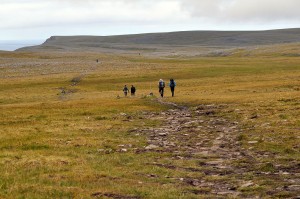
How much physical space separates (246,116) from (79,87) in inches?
2187

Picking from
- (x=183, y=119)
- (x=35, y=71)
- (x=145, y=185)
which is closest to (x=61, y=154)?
(x=145, y=185)

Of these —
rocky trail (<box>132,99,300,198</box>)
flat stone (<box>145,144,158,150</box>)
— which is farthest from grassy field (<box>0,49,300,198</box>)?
flat stone (<box>145,144,158,150</box>)

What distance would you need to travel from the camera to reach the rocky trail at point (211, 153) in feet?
56.9

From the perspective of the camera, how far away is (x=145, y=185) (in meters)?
17.9

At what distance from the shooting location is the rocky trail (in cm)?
1734

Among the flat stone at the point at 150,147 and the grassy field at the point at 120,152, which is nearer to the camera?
the grassy field at the point at 120,152

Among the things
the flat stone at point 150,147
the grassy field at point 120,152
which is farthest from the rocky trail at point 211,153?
the grassy field at point 120,152

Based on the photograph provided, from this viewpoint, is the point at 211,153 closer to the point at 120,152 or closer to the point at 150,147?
the point at 150,147

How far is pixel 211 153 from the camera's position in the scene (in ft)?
81.6

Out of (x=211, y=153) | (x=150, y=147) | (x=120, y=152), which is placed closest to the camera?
(x=211, y=153)

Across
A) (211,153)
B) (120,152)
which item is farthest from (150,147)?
(211,153)

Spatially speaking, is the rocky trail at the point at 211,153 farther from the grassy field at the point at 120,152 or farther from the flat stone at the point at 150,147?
the grassy field at the point at 120,152

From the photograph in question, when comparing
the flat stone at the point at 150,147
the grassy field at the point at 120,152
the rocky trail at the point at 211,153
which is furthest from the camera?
the flat stone at the point at 150,147

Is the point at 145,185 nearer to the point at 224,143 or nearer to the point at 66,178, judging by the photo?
the point at 66,178
